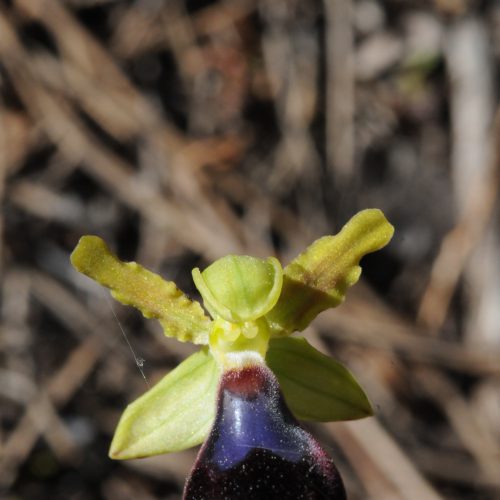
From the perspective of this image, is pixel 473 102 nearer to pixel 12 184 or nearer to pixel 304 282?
pixel 12 184

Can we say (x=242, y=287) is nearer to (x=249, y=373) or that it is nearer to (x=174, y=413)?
(x=249, y=373)

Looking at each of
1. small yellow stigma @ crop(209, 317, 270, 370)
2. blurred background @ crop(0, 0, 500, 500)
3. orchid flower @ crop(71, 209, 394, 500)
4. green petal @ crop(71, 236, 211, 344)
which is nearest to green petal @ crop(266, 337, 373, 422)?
orchid flower @ crop(71, 209, 394, 500)

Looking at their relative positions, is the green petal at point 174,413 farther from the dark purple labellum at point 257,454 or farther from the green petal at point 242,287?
the green petal at point 242,287

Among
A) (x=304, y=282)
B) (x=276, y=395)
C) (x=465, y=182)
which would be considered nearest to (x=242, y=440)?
(x=276, y=395)

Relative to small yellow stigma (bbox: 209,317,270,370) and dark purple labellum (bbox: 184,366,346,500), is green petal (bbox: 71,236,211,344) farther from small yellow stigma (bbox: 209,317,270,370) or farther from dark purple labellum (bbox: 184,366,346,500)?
dark purple labellum (bbox: 184,366,346,500)

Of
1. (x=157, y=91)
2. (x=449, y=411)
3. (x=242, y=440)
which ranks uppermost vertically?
(x=157, y=91)

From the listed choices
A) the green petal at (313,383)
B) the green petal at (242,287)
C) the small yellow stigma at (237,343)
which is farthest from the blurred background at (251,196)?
the green petal at (242,287)

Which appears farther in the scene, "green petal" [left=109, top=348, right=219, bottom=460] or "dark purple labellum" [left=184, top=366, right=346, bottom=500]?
"green petal" [left=109, top=348, right=219, bottom=460]
